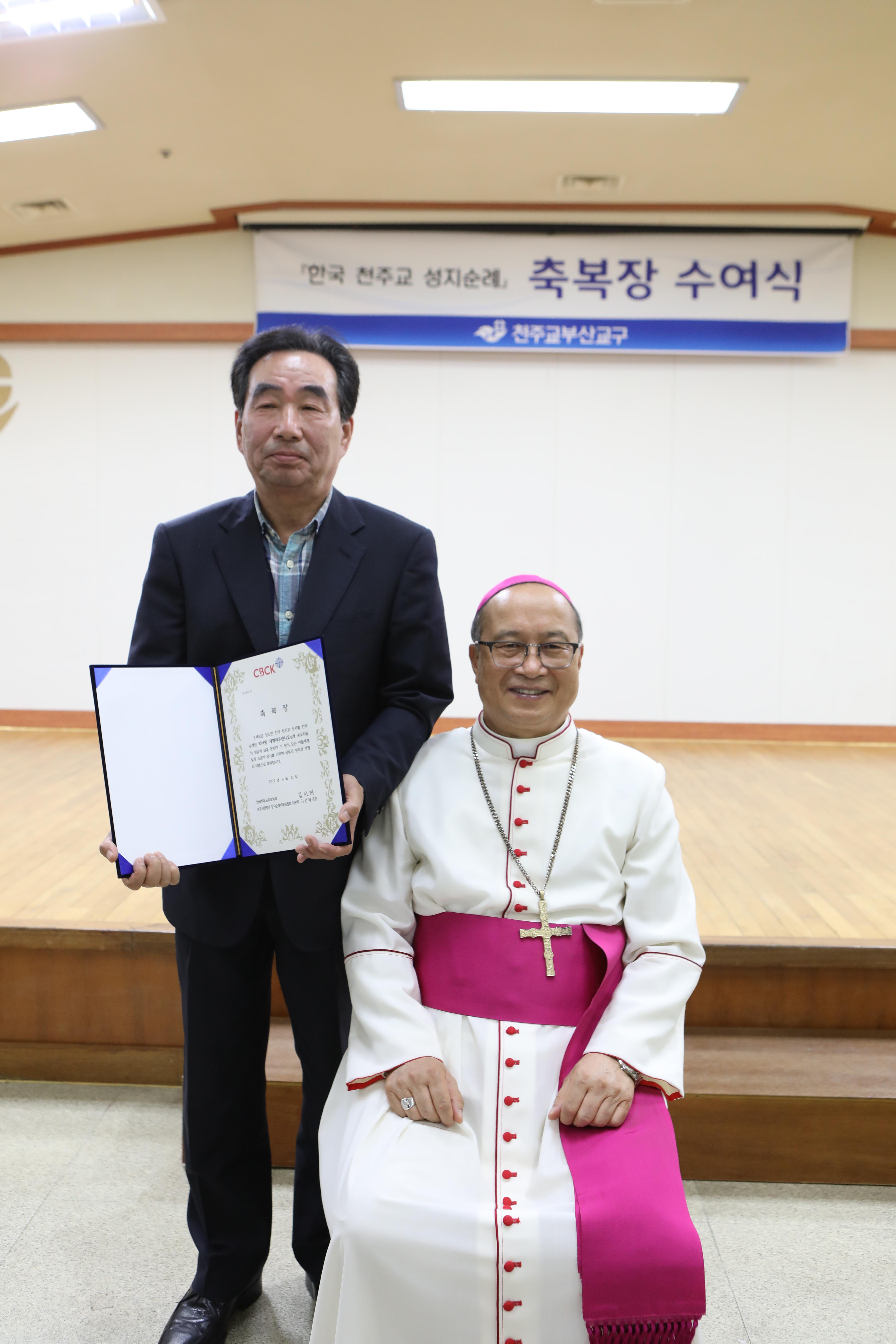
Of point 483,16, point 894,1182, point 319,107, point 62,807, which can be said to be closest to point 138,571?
point 62,807

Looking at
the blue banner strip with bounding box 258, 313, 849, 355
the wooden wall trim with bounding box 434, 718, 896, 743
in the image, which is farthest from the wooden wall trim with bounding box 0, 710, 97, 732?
the blue banner strip with bounding box 258, 313, 849, 355

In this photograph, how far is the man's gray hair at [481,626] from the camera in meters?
1.69

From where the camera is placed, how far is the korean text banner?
19.1ft

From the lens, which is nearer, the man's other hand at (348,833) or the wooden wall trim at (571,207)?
the man's other hand at (348,833)

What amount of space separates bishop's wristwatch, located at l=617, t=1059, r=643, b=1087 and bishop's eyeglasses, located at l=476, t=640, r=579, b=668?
64cm

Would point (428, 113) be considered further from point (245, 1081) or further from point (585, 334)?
point (245, 1081)

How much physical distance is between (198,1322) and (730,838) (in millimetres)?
2779

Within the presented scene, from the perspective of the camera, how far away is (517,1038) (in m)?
1.58

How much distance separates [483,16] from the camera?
150 inches

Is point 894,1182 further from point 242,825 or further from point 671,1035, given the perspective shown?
point 242,825

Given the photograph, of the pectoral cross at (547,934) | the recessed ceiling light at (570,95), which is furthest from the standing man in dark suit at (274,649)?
the recessed ceiling light at (570,95)

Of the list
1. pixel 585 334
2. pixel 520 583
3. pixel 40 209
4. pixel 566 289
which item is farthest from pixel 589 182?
pixel 520 583

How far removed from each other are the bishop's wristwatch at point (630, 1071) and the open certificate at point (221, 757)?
555 mm

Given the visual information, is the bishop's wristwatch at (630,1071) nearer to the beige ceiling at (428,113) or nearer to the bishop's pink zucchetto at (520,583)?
the bishop's pink zucchetto at (520,583)
